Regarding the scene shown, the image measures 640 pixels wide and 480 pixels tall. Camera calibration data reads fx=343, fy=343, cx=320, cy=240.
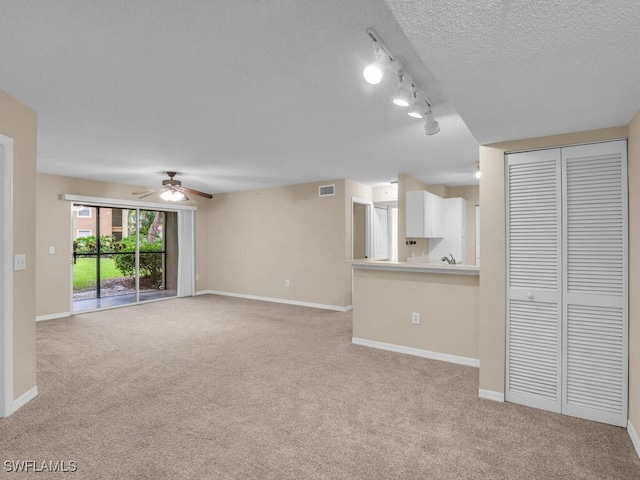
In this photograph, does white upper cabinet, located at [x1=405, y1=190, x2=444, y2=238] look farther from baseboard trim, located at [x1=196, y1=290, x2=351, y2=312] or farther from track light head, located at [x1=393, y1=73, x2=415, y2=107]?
track light head, located at [x1=393, y1=73, x2=415, y2=107]

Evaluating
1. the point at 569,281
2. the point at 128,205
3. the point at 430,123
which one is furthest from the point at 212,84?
the point at 128,205

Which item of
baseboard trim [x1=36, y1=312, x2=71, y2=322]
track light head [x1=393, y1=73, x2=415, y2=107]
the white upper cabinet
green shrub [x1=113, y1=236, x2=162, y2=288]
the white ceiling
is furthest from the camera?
green shrub [x1=113, y1=236, x2=162, y2=288]

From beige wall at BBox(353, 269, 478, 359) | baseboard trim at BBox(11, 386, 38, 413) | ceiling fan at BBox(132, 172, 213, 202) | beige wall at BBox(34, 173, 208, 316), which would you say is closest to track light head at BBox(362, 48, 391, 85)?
beige wall at BBox(353, 269, 478, 359)

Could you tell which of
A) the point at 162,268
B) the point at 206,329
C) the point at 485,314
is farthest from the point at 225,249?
the point at 485,314

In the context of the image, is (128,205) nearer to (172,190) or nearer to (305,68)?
(172,190)

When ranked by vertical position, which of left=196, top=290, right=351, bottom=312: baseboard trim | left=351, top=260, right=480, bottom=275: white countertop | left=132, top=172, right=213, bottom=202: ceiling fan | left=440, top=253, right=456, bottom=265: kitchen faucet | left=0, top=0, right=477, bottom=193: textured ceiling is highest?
left=0, top=0, right=477, bottom=193: textured ceiling

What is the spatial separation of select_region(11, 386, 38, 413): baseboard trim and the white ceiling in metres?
2.34

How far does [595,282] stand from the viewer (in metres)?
2.49

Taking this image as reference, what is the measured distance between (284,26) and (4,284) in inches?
105

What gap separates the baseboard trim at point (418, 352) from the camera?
3.59m

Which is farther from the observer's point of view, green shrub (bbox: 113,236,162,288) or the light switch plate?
green shrub (bbox: 113,236,162,288)

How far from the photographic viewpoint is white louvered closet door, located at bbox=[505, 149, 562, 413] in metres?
2.62

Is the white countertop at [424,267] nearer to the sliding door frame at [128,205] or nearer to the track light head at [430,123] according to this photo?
the track light head at [430,123]

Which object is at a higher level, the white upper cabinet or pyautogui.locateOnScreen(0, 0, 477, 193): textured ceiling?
pyautogui.locateOnScreen(0, 0, 477, 193): textured ceiling
